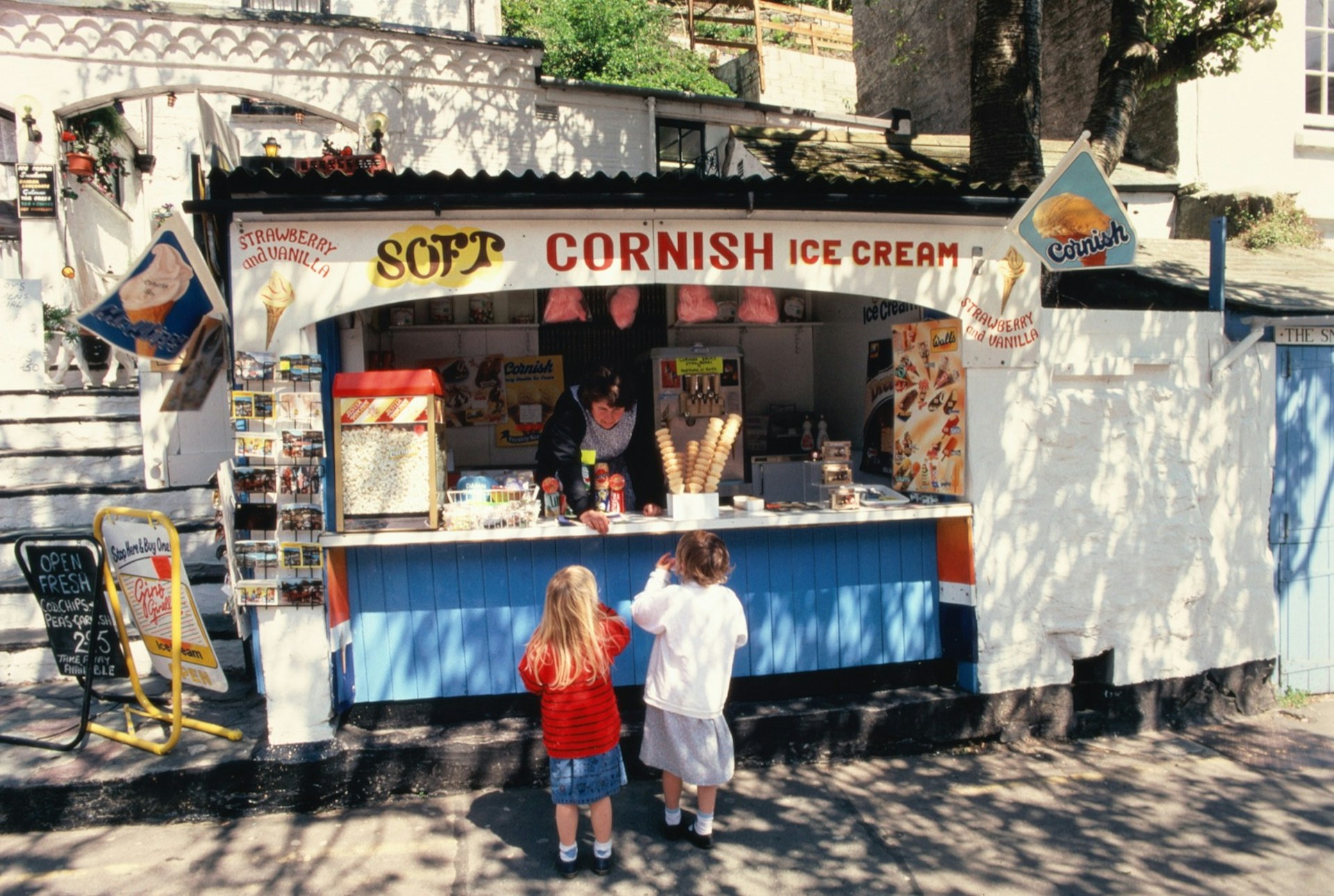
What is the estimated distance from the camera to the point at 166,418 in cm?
527

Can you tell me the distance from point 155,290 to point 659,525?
9.68ft

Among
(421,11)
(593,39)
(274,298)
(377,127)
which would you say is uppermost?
(593,39)

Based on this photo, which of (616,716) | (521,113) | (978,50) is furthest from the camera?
(521,113)

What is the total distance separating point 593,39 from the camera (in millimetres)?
15227

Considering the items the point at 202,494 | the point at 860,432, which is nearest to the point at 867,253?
the point at 860,432

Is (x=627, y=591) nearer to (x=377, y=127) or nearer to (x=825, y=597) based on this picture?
(x=825, y=597)

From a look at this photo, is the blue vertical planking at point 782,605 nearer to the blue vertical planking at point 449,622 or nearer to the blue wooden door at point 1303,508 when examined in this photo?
the blue vertical planking at point 449,622

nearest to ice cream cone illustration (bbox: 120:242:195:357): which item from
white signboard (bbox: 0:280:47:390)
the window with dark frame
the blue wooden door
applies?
white signboard (bbox: 0:280:47:390)

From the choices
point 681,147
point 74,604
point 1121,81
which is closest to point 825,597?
point 74,604

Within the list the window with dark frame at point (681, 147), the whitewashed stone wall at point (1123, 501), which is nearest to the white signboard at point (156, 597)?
the whitewashed stone wall at point (1123, 501)

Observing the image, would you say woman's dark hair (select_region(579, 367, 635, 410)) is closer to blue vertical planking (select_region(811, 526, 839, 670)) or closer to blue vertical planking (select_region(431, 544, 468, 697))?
blue vertical planking (select_region(431, 544, 468, 697))

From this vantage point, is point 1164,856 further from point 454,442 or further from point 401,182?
point 454,442

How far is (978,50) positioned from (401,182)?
4.83 m

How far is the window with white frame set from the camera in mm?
9664
